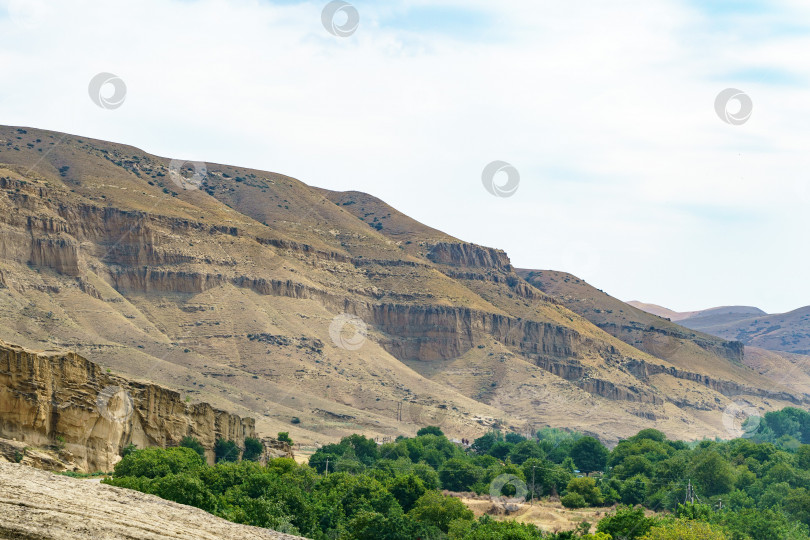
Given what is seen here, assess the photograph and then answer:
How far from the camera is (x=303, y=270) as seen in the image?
532 feet

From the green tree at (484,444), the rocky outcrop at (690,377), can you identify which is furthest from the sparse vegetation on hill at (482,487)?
the rocky outcrop at (690,377)

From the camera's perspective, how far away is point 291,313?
488 feet

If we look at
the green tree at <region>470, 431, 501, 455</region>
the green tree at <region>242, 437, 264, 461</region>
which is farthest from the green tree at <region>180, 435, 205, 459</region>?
the green tree at <region>470, 431, 501, 455</region>

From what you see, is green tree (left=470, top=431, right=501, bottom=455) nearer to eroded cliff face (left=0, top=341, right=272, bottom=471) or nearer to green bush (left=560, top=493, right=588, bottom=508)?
green bush (left=560, top=493, right=588, bottom=508)

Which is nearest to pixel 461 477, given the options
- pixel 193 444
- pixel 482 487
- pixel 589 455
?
pixel 482 487

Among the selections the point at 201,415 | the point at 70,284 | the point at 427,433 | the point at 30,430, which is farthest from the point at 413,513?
the point at 70,284

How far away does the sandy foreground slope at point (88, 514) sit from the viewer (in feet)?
69.1

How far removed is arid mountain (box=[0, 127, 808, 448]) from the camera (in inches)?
4852

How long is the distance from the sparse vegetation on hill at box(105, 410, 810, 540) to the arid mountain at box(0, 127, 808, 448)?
22.9 m

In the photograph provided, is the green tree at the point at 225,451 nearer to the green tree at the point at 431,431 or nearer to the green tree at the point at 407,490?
the green tree at the point at 407,490

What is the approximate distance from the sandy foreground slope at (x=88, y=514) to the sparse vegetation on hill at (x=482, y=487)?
1584cm

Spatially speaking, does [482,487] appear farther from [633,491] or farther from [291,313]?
[291,313]

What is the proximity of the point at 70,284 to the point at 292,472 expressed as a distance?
249 feet

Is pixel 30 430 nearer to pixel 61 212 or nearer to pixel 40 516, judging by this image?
pixel 40 516
